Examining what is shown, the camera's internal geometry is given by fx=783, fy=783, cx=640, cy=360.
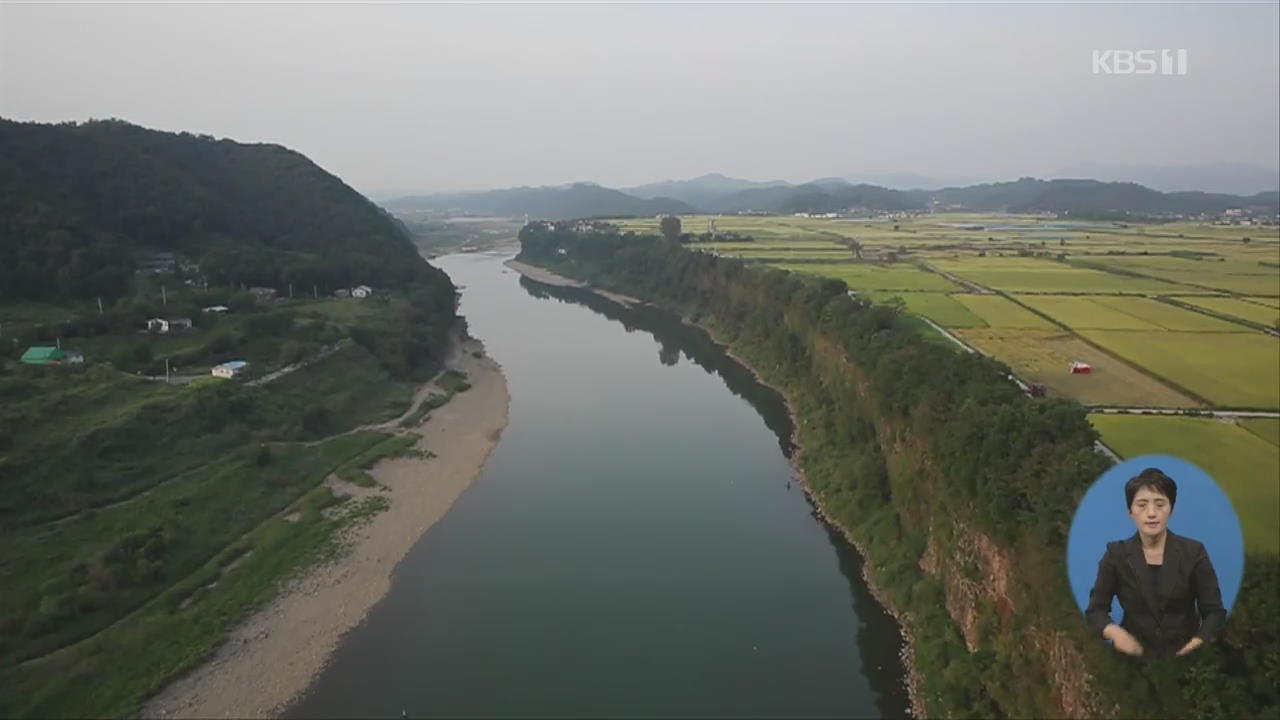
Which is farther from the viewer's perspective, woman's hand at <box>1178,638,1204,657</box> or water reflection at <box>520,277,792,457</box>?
water reflection at <box>520,277,792,457</box>

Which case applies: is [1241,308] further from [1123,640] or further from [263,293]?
[263,293]

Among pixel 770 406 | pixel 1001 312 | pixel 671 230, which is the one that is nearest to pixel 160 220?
pixel 770 406

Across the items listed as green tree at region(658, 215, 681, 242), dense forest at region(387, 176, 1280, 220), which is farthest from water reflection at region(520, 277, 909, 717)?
dense forest at region(387, 176, 1280, 220)

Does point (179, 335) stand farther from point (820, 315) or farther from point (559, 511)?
point (820, 315)

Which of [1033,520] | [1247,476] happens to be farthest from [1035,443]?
[1247,476]

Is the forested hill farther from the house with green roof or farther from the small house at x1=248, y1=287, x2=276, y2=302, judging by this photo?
the house with green roof
